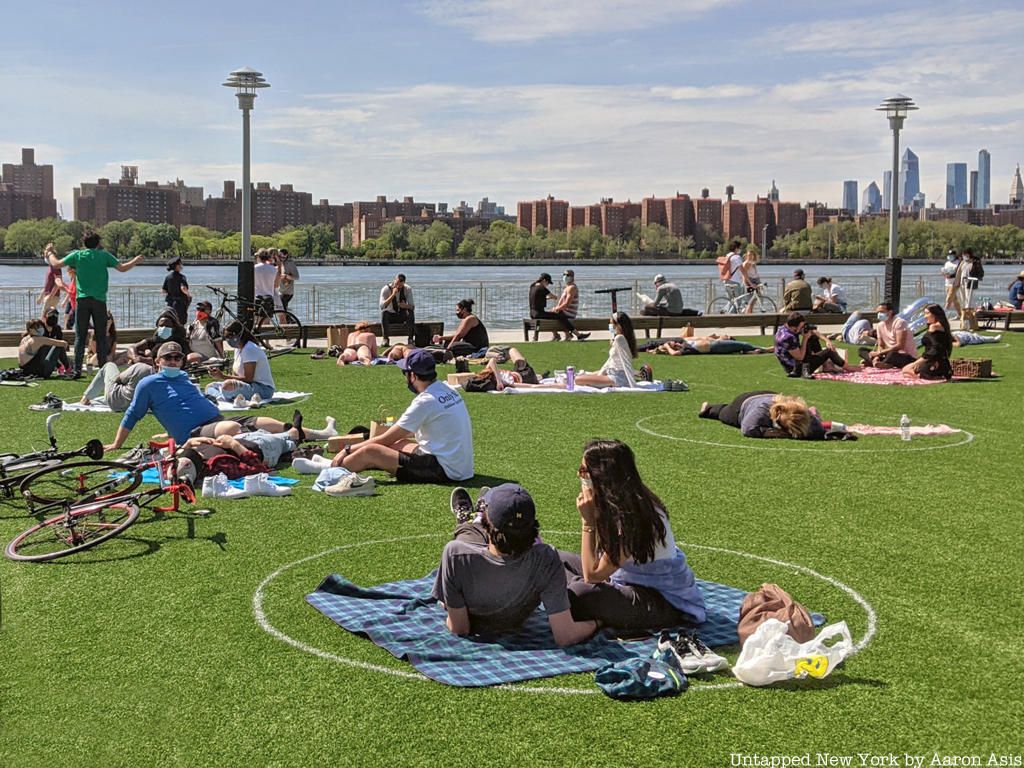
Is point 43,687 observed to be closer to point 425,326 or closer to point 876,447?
point 876,447

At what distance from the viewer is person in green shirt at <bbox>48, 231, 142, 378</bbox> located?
18797mm

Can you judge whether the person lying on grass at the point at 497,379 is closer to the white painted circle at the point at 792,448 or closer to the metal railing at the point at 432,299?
the white painted circle at the point at 792,448

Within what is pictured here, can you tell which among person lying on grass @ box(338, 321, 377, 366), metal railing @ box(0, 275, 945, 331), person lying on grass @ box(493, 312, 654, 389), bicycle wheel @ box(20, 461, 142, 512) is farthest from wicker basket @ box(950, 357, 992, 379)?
bicycle wheel @ box(20, 461, 142, 512)

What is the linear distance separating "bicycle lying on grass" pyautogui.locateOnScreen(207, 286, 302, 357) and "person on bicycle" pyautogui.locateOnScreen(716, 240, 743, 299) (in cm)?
1242

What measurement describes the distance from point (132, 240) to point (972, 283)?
81.6 metres

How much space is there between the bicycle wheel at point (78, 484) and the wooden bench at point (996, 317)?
24687 mm

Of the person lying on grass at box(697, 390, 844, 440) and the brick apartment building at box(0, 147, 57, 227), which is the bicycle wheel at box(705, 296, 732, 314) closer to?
the person lying on grass at box(697, 390, 844, 440)

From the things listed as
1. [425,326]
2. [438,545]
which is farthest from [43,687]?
[425,326]

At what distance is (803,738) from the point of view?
5.02 m

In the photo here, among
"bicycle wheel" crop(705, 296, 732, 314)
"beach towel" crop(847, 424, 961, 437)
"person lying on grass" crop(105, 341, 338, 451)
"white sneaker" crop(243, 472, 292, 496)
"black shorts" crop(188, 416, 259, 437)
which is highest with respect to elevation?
"bicycle wheel" crop(705, 296, 732, 314)

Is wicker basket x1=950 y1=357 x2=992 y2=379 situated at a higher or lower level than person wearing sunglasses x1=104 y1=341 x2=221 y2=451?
lower

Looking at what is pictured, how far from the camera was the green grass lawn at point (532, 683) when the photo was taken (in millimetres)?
5016

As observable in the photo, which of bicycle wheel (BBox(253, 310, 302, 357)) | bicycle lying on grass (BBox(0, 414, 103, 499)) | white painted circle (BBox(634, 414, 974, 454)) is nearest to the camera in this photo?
bicycle lying on grass (BBox(0, 414, 103, 499))

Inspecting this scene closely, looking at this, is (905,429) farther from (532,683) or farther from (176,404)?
(532,683)
